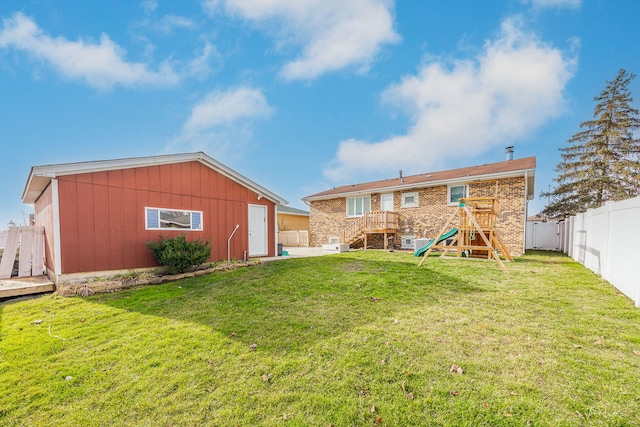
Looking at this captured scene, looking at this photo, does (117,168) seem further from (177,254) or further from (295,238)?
(295,238)

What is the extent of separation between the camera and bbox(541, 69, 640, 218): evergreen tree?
59.2 ft

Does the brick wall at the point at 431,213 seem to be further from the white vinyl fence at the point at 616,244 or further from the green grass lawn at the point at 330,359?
the green grass lawn at the point at 330,359

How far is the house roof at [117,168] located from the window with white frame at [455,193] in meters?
9.56

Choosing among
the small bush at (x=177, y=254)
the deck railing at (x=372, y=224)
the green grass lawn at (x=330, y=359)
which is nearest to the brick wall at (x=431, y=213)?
the deck railing at (x=372, y=224)

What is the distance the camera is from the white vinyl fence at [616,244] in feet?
15.7

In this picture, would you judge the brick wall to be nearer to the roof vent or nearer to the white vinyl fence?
the white vinyl fence

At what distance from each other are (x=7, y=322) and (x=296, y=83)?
13017 millimetres

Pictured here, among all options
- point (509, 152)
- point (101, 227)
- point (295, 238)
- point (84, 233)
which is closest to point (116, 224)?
point (101, 227)

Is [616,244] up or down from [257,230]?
up

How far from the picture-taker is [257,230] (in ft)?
38.4

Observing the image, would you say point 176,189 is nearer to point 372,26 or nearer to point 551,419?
point 372,26

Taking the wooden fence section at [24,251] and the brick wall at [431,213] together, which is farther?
the brick wall at [431,213]

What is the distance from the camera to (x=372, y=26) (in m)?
9.29

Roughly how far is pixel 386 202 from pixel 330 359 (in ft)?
47.8
